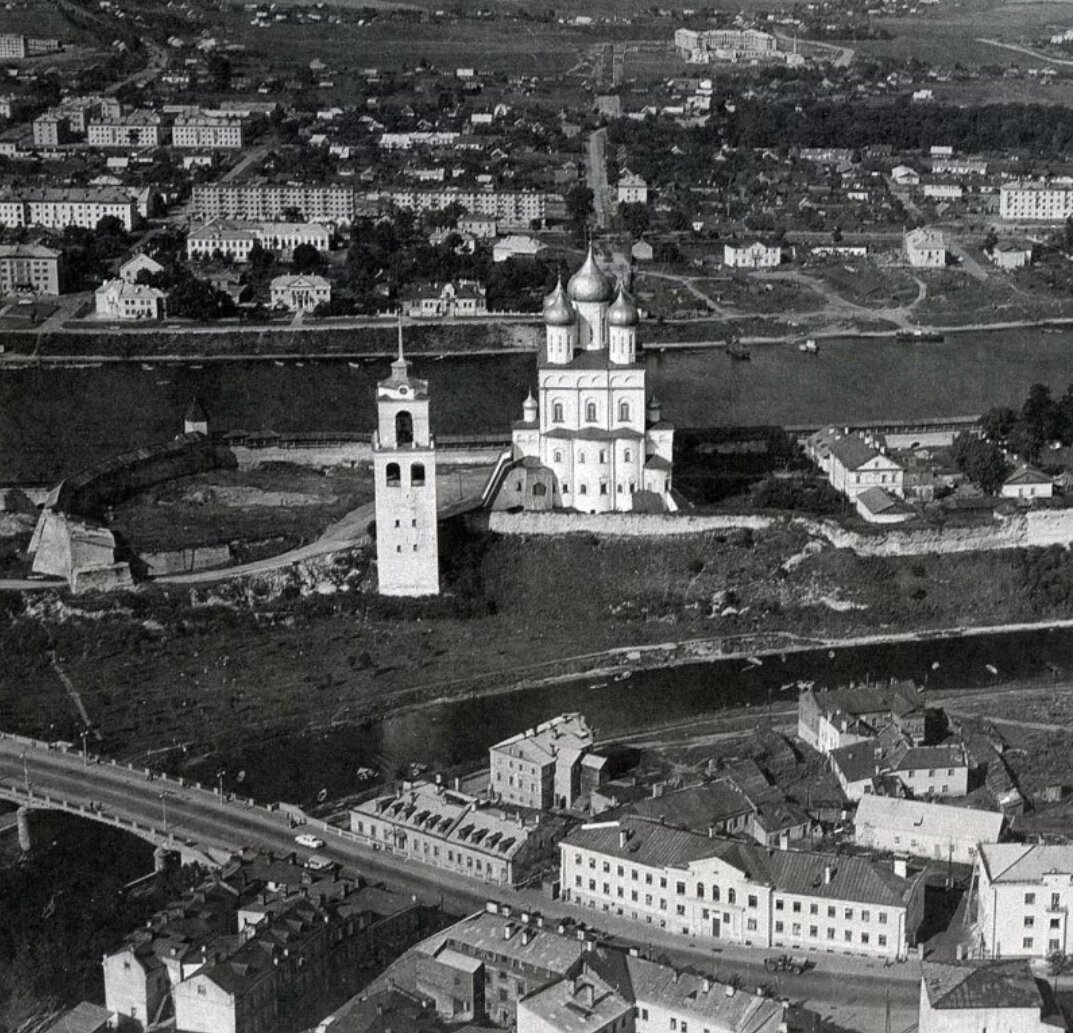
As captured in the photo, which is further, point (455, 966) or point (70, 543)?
point (70, 543)

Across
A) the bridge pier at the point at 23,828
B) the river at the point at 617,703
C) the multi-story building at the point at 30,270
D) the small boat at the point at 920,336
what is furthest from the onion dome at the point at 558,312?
the multi-story building at the point at 30,270

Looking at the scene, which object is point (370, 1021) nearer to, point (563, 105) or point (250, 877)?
point (250, 877)

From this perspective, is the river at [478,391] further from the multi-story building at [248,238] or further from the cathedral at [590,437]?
the cathedral at [590,437]

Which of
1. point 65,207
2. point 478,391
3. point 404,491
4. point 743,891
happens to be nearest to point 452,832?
point 743,891

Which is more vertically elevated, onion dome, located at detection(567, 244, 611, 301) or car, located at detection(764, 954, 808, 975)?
onion dome, located at detection(567, 244, 611, 301)

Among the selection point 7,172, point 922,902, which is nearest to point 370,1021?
point 922,902

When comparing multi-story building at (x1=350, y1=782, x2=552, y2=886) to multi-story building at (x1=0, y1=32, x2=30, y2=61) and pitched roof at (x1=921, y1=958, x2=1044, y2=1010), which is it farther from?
multi-story building at (x1=0, y1=32, x2=30, y2=61)

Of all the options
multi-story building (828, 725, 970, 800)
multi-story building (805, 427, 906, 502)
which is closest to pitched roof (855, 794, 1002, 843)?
multi-story building (828, 725, 970, 800)
